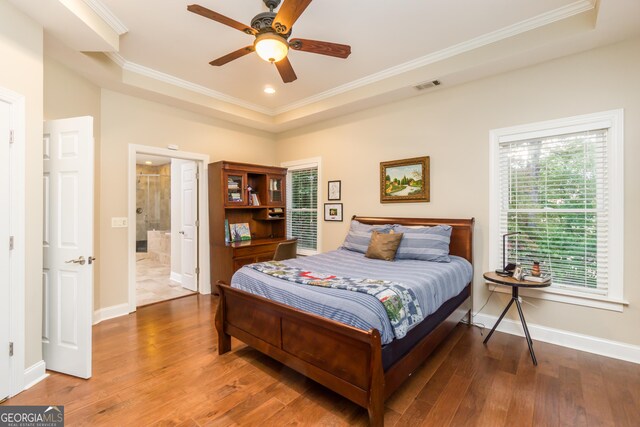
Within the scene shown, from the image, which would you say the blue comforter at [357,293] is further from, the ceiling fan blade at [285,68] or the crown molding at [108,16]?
the crown molding at [108,16]

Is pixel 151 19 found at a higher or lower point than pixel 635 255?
higher

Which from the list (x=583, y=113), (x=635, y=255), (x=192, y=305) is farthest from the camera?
(x=192, y=305)

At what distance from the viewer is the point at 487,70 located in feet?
10.1

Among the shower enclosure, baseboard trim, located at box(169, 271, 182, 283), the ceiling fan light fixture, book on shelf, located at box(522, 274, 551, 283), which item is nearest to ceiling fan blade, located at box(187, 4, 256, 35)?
the ceiling fan light fixture

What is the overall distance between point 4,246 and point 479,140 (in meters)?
4.28

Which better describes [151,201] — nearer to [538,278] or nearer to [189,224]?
[189,224]

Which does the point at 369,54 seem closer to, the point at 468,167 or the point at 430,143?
the point at 430,143

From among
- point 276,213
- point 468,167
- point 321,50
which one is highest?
point 321,50

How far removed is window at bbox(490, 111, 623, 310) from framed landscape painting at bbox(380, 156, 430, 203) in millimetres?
770

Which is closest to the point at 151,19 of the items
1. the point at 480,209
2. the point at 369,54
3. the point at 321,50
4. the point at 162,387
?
the point at 321,50

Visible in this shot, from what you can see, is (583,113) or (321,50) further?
(583,113)

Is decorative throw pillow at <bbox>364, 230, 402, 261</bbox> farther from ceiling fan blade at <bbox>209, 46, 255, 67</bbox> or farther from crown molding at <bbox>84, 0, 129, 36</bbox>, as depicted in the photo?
crown molding at <bbox>84, 0, 129, 36</bbox>

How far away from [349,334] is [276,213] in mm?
3634

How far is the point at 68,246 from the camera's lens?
234 cm
